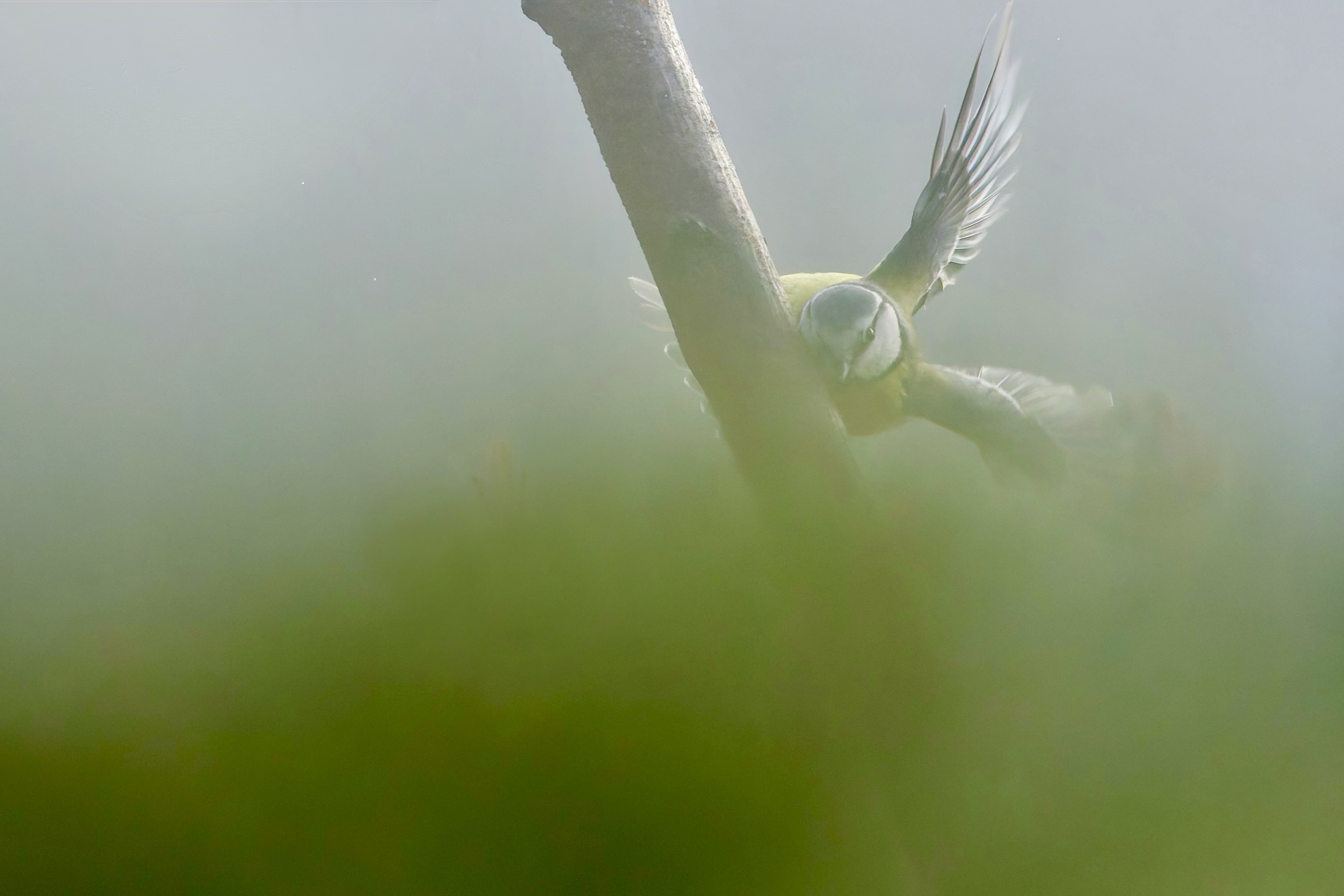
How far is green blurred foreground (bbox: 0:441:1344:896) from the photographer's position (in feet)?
1.44

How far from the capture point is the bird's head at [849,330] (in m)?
0.41

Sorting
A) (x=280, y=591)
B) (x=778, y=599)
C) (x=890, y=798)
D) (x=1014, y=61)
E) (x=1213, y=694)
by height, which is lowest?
(x=1213, y=694)

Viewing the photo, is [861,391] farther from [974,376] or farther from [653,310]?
[653,310]

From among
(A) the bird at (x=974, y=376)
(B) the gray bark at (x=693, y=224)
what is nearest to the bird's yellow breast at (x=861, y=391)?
(A) the bird at (x=974, y=376)

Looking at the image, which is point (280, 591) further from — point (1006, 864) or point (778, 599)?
point (1006, 864)

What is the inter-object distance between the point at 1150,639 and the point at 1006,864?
0.81 ft

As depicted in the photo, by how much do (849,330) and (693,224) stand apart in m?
0.13

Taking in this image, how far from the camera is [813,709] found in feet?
1.40

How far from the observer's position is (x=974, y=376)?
21.0 inches

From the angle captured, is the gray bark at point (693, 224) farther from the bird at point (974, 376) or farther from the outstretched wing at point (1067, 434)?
the outstretched wing at point (1067, 434)

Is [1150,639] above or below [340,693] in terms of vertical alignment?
below

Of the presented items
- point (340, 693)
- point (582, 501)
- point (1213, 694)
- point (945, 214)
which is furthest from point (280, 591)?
point (1213, 694)

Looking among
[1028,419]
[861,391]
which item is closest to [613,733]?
[861,391]

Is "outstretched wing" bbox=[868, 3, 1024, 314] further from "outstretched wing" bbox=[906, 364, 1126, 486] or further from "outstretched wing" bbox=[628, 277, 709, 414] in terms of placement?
"outstretched wing" bbox=[628, 277, 709, 414]
